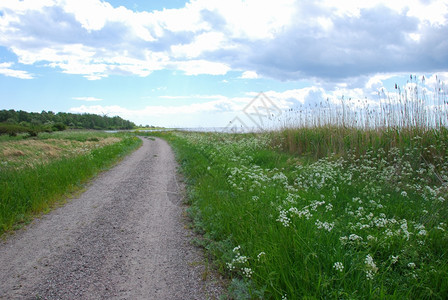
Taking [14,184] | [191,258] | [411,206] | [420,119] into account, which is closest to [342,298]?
[191,258]

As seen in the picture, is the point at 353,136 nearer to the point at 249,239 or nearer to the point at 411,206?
the point at 411,206

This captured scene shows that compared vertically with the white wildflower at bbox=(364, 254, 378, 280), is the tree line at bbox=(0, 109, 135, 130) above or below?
above

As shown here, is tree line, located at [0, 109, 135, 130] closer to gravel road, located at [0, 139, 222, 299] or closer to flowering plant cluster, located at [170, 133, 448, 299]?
gravel road, located at [0, 139, 222, 299]

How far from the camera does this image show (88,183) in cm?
934

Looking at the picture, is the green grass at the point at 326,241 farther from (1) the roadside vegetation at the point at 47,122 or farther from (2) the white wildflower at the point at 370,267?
(1) the roadside vegetation at the point at 47,122

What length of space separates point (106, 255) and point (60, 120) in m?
62.0

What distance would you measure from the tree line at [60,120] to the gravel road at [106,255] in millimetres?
28664

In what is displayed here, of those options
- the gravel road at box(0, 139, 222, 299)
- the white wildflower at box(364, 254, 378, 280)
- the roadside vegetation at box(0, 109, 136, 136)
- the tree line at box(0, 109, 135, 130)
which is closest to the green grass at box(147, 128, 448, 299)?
the white wildflower at box(364, 254, 378, 280)

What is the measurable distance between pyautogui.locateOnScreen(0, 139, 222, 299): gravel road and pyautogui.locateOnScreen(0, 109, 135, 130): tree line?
28.7 m

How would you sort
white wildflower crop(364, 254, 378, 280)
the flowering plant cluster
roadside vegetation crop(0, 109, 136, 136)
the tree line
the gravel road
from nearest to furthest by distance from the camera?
white wildflower crop(364, 254, 378, 280) → the flowering plant cluster → the gravel road → roadside vegetation crop(0, 109, 136, 136) → the tree line

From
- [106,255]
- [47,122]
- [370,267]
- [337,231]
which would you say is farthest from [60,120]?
[370,267]

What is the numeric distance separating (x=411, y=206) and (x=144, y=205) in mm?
5649

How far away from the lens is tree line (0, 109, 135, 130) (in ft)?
130

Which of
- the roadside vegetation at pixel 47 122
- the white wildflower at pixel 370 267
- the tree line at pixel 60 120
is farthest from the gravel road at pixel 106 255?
the tree line at pixel 60 120
